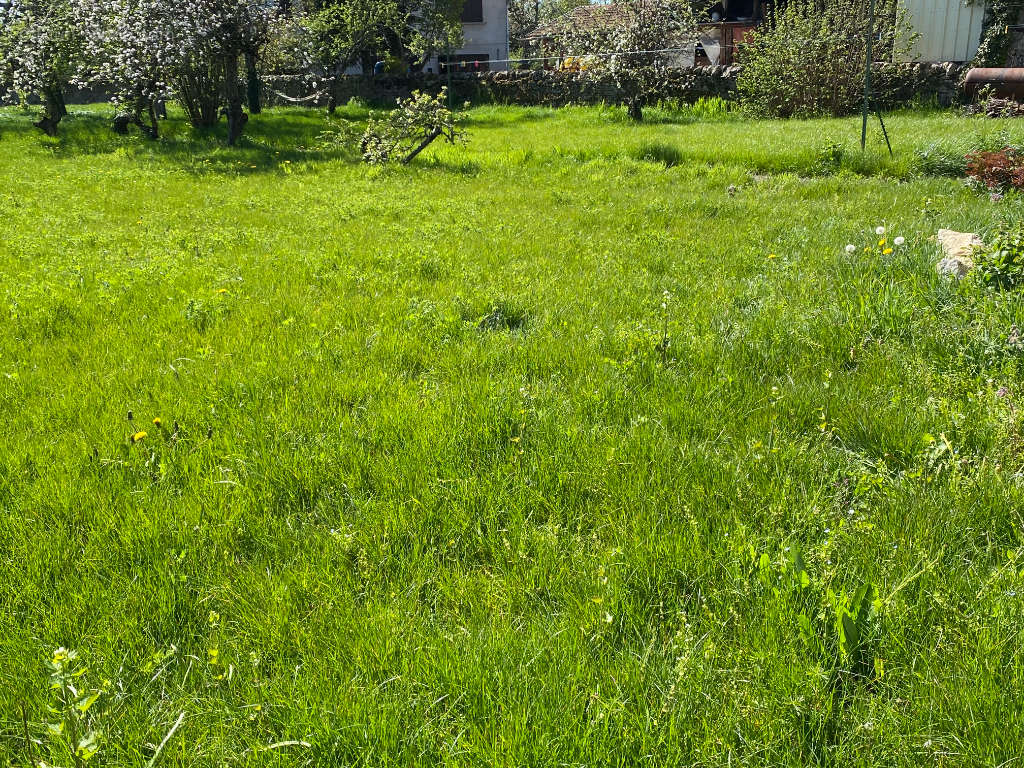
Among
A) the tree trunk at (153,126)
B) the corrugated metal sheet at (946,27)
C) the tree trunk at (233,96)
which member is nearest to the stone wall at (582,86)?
the tree trunk at (233,96)

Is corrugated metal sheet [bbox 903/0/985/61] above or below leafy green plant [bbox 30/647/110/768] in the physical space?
above

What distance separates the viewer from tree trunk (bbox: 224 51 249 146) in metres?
14.6

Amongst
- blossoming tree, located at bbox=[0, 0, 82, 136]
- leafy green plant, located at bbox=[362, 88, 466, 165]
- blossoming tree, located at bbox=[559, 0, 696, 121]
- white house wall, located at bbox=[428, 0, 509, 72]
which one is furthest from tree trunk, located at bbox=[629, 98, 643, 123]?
white house wall, located at bbox=[428, 0, 509, 72]

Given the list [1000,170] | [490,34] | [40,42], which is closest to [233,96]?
Answer: [40,42]

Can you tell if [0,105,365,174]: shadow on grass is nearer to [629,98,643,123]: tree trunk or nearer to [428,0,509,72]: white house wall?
[629,98,643,123]: tree trunk

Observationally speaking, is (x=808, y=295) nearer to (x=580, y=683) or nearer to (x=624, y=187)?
(x=580, y=683)

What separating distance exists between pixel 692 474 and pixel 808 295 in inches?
105

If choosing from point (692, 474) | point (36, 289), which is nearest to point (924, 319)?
point (692, 474)

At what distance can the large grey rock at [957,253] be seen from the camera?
15.8ft

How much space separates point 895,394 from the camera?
3.38 metres

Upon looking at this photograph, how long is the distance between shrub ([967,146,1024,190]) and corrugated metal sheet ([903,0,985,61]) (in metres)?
17.3

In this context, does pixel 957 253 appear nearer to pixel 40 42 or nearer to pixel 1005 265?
pixel 1005 265

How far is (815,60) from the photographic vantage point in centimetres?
1780

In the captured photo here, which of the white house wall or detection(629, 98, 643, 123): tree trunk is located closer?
detection(629, 98, 643, 123): tree trunk
